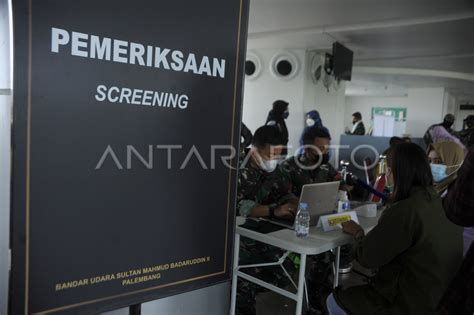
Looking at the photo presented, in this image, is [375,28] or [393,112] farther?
[393,112]

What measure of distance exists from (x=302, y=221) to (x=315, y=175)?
0.89 meters

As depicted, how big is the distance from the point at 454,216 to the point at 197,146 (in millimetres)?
634

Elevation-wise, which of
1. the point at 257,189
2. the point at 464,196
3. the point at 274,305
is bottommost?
the point at 274,305

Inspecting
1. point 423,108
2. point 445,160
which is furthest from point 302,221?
point 423,108

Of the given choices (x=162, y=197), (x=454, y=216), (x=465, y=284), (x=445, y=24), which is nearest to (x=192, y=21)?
(x=162, y=197)

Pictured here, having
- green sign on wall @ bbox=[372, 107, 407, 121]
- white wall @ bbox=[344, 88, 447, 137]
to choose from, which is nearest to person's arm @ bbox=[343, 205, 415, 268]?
white wall @ bbox=[344, 88, 447, 137]

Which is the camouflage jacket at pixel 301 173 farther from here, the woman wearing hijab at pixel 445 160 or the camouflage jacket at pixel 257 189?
the woman wearing hijab at pixel 445 160

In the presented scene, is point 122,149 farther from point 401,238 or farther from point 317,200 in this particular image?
point 317,200

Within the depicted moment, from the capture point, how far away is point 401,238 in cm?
137

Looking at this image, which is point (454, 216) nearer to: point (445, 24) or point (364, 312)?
point (364, 312)

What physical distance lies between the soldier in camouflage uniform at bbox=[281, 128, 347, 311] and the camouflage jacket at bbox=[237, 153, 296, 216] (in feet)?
0.62

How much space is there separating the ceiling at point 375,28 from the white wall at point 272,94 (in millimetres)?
265

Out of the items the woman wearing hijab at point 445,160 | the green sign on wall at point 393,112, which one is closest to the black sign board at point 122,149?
the woman wearing hijab at point 445,160

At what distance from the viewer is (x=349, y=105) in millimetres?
16078
